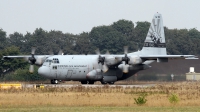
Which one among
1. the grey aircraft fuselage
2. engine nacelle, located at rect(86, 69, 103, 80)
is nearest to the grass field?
the grey aircraft fuselage

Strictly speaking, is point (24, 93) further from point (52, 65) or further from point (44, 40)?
point (44, 40)

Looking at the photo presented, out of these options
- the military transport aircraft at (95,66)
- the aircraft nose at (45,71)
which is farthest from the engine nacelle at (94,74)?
the aircraft nose at (45,71)

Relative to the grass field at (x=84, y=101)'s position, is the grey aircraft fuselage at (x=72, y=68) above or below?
above

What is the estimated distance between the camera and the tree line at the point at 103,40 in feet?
294

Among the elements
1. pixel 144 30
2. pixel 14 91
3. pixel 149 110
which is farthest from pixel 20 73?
pixel 144 30

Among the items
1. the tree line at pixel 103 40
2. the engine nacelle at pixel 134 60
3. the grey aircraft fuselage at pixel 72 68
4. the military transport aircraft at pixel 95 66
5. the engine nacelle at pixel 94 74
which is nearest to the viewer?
the engine nacelle at pixel 134 60

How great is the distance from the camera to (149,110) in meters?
26.1

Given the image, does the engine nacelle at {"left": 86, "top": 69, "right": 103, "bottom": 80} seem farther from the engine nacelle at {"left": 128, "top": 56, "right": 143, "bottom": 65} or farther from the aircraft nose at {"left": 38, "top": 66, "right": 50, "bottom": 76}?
the aircraft nose at {"left": 38, "top": 66, "right": 50, "bottom": 76}

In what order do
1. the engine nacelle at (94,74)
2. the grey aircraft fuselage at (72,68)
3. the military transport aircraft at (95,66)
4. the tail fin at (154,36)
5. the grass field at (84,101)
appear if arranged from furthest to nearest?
1. the tail fin at (154,36)
2. the engine nacelle at (94,74)
3. the grey aircraft fuselage at (72,68)
4. the military transport aircraft at (95,66)
5. the grass field at (84,101)

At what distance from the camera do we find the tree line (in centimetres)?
8975

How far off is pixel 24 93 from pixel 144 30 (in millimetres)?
64215

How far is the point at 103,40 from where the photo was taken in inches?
3671

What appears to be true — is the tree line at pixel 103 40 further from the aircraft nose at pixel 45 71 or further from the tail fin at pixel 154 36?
the aircraft nose at pixel 45 71

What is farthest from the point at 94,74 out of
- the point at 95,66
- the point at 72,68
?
the point at 72,68
